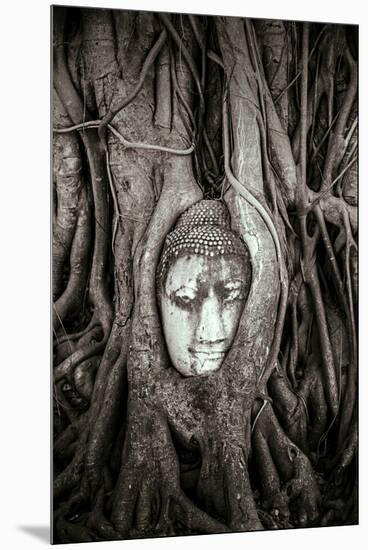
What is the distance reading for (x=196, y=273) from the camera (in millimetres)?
4398

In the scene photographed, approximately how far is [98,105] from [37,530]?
183cm

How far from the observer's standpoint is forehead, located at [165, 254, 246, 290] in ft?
14.4

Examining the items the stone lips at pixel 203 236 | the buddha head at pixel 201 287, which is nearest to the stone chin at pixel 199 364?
the buddha head at pixel 201 287

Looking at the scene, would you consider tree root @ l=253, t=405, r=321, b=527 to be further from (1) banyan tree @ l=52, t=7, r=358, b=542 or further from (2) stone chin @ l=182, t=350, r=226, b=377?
(2) stone chin @ l=182, t=350, r=226, b=377

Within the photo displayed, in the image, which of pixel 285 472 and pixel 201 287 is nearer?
pixel 201 287

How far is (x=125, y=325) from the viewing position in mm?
4332

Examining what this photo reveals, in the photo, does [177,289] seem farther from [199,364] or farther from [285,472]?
[285,472]

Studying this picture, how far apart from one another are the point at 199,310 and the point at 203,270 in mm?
172

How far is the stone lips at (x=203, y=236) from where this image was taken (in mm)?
4379

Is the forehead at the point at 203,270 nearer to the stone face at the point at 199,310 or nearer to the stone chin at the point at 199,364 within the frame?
the stone face at the point at 199,310

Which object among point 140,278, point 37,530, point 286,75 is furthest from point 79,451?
point 286,75

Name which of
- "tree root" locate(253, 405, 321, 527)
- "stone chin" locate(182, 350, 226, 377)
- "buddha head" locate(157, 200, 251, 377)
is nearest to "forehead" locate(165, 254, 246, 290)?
"buddha head" locate(157, 200, 251, 377)

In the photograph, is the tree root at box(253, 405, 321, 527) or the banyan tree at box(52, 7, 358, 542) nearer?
the banyan tree at box(52, 7, 358, 542)

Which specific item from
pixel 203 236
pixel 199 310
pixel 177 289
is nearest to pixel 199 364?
pixel 199 310
